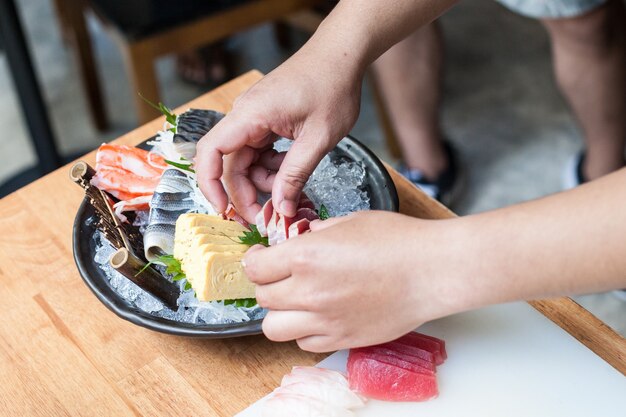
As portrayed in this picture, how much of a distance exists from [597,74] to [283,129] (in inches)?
39.3

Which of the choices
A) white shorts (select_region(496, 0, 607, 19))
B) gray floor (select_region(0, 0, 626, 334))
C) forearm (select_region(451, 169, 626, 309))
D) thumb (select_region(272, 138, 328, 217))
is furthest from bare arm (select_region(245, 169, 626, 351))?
gray floor (select_region(0, 0, 626, 334))

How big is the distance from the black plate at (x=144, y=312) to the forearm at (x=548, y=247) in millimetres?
213

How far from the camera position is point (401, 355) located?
35.5 inches

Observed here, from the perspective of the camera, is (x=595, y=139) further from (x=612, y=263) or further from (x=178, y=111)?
(x=612, y=263)

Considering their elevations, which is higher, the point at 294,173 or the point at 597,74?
the point at 294,173

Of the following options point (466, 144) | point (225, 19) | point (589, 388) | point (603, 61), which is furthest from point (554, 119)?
point (589, 388)

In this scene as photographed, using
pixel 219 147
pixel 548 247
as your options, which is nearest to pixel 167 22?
pixel 219 147

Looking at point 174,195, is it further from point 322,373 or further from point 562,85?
point 562,85

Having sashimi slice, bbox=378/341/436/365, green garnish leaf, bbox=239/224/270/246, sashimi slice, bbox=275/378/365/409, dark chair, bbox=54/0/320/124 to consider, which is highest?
green garnish leaf, bbox=239/224/270/246

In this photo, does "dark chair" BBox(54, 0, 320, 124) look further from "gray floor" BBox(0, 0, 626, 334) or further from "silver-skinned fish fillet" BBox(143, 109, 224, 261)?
"silver-skinned fish fillet" BBox(143, 109, 224, 261)

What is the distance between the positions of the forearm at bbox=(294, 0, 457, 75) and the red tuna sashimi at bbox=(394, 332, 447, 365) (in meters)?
0.34

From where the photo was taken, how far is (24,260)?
3.53 feet

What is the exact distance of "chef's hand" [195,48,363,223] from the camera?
0.96 metres

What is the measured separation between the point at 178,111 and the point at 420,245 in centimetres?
57
